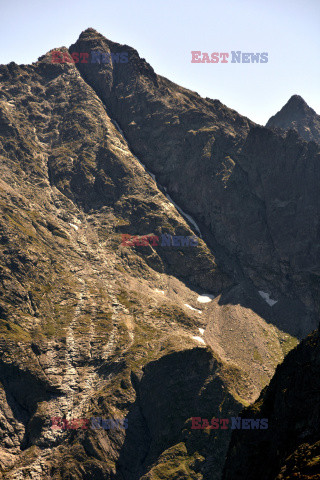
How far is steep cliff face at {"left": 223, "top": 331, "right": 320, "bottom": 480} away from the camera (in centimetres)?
3584

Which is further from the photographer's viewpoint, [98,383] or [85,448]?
[98,383]

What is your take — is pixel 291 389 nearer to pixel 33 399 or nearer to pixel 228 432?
pixel 228 432

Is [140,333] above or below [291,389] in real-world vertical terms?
above

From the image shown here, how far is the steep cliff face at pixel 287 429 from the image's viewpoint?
3584 centimetres

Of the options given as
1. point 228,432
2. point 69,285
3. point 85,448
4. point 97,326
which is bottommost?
point 85,448

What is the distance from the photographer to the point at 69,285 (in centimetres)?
19712

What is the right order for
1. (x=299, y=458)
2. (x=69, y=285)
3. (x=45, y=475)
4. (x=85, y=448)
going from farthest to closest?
(x=69, y=285) < (x=85, y=448) < (x=45, y=475) < (x=299, y=458)

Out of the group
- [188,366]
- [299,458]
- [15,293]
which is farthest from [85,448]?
[299,458]

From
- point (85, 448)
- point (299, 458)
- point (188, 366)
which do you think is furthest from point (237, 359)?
point (299, 458)

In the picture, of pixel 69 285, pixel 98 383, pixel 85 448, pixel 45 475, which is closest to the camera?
pixel 45 475

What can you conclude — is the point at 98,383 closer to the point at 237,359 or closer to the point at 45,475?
the point at 45,475

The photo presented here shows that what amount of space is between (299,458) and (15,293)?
162 m

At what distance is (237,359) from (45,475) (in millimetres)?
92865

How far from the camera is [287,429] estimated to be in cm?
4369
